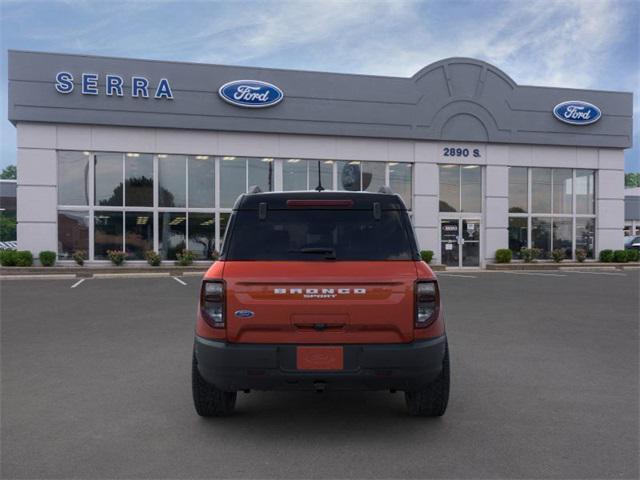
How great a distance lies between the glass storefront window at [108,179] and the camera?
846 inches

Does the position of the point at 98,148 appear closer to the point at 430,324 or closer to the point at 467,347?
the point at 467,347

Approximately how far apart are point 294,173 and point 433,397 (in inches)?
772

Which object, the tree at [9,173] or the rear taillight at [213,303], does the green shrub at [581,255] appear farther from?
the tree at [9,173]

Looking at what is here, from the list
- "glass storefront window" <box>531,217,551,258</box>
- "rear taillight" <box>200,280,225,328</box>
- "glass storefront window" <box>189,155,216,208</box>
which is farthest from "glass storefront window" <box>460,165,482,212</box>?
"rear taillight" <box>200,280,225,328</box>

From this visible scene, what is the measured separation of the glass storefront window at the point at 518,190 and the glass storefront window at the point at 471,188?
5.15 feet

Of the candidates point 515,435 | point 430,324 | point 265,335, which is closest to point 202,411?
point 265,335

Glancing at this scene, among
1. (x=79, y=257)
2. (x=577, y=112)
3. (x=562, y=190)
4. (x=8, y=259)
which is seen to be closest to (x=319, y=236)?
(x=79, y=257)

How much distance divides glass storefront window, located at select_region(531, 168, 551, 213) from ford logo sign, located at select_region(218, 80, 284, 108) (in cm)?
1300

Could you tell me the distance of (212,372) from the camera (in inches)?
154

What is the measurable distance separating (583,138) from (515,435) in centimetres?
2577

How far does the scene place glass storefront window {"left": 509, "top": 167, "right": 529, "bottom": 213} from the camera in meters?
25.6

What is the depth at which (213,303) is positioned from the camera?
3.94 meters

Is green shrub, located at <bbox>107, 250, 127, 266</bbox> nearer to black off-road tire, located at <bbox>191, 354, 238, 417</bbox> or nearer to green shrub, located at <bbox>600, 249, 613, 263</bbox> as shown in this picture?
black off-road tire, located at <bbox>191, 354, 238, 417</bbox>

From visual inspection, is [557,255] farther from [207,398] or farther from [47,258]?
[207,398]
